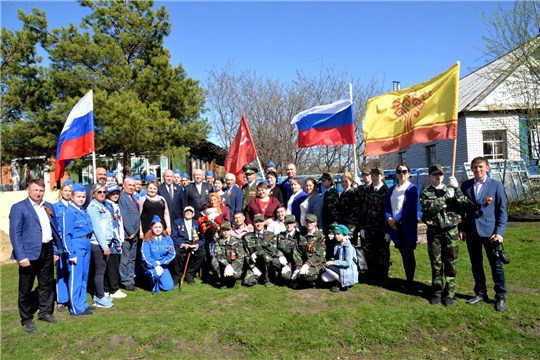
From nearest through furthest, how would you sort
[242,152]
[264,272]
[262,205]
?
[264,272] < [262,205] < [242,152]

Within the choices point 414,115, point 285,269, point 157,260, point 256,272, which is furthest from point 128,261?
point 414,115

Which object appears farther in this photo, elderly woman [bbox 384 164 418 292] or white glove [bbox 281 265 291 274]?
white glove [bbox 281 265 291 274]

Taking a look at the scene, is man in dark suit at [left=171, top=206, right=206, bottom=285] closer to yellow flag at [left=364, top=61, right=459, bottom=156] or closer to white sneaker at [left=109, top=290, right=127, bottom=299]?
white sneaker at [left=109, top=290, right=127, bottom=299]

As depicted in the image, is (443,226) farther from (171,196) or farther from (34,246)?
(34,246)

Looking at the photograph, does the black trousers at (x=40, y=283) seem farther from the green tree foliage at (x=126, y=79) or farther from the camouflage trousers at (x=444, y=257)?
the green tree foliage at (x=126, y=79)

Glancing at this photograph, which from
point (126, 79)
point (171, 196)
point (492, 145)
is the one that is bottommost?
point (171, 196)

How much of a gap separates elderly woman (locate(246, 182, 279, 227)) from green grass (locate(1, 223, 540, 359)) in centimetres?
160

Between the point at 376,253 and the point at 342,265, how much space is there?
672 millimetres

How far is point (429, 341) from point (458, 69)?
3867 millimetres

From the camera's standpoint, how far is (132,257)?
6777 millimetres

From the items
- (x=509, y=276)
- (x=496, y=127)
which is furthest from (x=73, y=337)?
(x=496, y=127)

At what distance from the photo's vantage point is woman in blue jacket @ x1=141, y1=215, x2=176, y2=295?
6.57 meters

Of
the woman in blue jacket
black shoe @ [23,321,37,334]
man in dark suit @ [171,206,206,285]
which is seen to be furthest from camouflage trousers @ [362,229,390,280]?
black shoe @ [23,321,37,334]

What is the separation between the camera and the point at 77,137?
8.58 m
